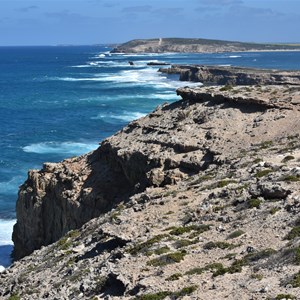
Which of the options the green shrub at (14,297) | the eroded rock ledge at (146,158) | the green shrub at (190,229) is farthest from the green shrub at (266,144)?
the green shrub at (14,297)

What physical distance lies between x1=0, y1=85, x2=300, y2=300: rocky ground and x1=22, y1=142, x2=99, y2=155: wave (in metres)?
23.3

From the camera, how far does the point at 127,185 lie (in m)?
34.0

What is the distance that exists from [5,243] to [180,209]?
67.2 ft

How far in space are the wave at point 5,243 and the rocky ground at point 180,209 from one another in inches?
70.8

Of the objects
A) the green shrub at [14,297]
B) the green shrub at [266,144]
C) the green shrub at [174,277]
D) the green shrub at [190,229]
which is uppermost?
the green shrub at [266,144]

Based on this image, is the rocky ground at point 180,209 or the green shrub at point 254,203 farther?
the green shrub at point 254,203

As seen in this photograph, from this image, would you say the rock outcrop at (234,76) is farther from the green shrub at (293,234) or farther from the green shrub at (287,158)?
the green shrub at (293,234)

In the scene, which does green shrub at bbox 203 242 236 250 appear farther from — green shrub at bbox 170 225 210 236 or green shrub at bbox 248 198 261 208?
green shrub at bbox 248 198 261 208

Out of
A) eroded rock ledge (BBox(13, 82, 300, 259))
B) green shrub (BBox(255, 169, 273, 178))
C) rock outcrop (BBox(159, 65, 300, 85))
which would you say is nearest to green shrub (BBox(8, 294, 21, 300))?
eroded rock ledge (BBox(13, 82, 300, 259))

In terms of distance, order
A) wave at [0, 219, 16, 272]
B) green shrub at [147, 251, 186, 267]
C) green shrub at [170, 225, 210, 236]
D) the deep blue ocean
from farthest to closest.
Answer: the deep blue ocean, wave at [0, 219, 16, 272], green shrub at [170, 225, 210, 236], green shrub at [147, 251, 186, 267]

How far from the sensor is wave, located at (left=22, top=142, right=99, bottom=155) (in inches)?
2425

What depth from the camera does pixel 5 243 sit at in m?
40.2

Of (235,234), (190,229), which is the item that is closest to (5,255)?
(190,229)

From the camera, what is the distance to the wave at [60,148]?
6159cm
